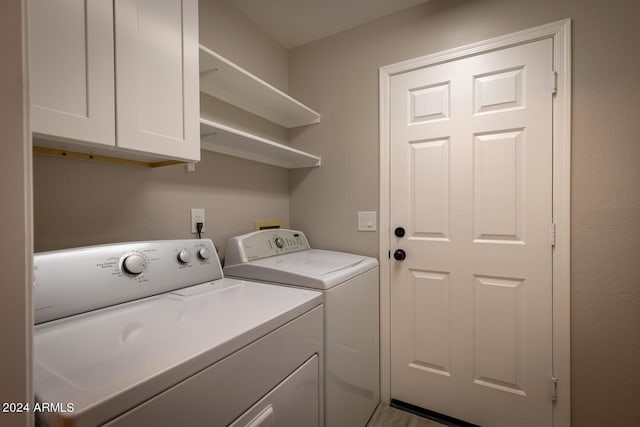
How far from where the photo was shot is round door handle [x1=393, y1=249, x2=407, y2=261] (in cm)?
180

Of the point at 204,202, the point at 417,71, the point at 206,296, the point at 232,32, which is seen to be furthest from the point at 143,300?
the point at 417,71

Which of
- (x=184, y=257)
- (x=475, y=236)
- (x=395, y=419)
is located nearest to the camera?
(x=184, y=257)

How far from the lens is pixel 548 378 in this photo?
58.2 inches

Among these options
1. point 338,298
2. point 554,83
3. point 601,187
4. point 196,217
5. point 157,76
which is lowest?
point 338,298

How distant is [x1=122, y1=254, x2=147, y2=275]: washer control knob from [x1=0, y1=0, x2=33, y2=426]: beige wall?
65 cm

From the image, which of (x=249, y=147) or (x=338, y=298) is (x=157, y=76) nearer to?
(x=249, y=147)

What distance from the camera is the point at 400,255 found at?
1803 millimetres

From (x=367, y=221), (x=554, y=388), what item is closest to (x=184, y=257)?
(x=367, y=221)

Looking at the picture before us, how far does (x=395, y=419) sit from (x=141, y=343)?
163 centimetres

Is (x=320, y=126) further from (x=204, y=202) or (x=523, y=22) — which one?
(x=523, y=22)

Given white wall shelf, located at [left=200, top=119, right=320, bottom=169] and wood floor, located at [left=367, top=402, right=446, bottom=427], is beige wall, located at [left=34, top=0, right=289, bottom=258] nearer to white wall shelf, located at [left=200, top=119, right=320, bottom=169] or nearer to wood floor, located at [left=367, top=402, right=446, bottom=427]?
white wall shelf, located at [left=200, top=119, right=320, bottom=169]

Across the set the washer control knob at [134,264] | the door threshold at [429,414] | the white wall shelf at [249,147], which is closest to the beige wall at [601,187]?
the door threshold at [429,414]

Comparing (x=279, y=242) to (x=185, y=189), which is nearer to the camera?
(x=185, y=189)

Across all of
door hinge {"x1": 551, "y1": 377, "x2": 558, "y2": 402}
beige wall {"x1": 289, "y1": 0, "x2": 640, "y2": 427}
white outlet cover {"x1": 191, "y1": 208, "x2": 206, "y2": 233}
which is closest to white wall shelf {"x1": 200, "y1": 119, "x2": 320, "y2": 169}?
white outlet cover {"x1": 191, "y1": 208, "x2": 206, "y2": 233}
